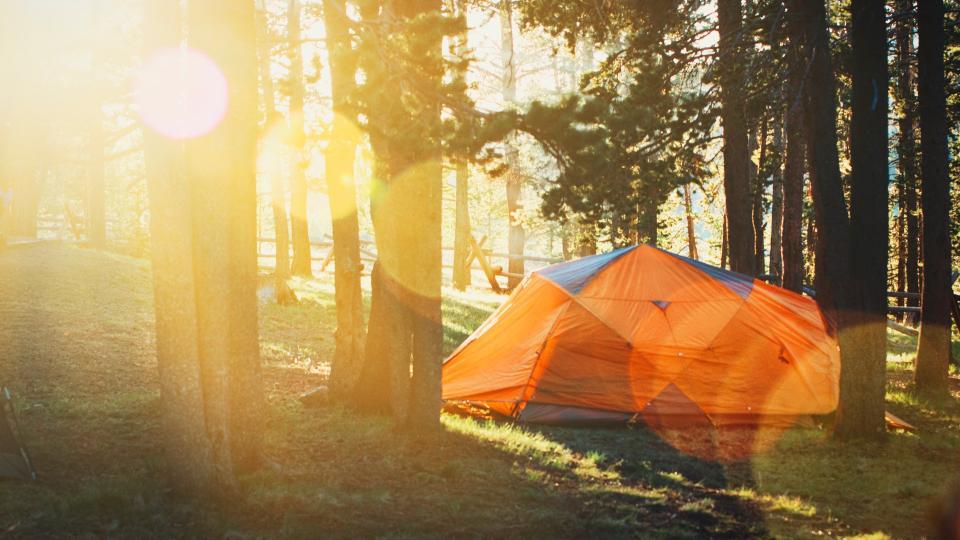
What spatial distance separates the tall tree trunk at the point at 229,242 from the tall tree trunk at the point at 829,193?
252 inches

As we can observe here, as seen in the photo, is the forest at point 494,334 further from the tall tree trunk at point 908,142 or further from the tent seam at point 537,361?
the tall tree trunk at point 908,142

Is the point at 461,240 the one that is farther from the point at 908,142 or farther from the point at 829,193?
the point at 829,193

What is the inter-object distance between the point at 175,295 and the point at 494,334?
594 cm

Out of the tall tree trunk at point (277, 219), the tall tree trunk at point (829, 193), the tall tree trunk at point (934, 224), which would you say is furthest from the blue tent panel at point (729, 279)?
the tall tree trunk at point (277, 219)

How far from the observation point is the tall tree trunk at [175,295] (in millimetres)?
6016

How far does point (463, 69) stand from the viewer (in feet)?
22.4

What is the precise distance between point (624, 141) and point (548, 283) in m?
3.85

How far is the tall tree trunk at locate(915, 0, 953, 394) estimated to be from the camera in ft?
39.3

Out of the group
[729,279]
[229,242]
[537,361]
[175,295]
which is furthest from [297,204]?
[175,295]

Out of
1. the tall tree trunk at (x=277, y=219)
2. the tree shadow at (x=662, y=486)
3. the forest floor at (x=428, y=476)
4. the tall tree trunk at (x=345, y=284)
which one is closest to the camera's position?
the forest floor at (x=428, y=476)

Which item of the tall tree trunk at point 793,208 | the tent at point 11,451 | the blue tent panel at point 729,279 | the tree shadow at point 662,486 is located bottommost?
the tree shadow at point 662,486

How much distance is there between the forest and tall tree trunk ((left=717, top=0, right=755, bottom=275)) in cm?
5

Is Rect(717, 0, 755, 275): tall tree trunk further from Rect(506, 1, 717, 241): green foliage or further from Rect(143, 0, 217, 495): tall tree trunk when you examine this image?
Rect(143, 0, 217, 495): tall tree trunk

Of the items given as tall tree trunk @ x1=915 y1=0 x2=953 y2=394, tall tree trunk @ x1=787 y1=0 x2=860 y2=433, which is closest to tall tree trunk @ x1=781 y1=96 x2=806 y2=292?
tall tree trunk @ x1=915 y1=0 x2=953 y2=394
